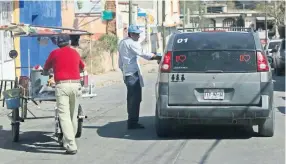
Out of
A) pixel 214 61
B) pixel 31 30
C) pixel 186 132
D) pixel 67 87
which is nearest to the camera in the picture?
pixel 67 87

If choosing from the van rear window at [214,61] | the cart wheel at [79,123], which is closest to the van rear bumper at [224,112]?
the van rear window at [214,61]

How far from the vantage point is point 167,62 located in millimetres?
10148

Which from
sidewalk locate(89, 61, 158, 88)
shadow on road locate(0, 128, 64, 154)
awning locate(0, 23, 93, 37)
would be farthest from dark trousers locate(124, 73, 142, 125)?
sidewalk locate(89, 61, 158, 88)

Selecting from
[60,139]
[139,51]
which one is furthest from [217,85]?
[60,139]

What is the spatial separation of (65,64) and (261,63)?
10.2 feet

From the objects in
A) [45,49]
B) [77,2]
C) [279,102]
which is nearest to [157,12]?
[77,2]

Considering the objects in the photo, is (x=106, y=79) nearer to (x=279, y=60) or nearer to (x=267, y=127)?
(x=279, y=60)

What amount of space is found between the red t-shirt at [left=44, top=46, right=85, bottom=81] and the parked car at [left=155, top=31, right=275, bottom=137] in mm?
1518

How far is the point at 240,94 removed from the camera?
9.89 metres

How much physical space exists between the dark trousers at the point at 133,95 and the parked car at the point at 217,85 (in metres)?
1.27

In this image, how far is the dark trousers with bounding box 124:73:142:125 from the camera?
11406 millimetres

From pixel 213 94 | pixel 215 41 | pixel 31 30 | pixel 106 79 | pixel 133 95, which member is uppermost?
pixel 31 30

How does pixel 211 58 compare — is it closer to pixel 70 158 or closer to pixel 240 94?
pixel 240 94

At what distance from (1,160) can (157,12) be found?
49.0 metres
